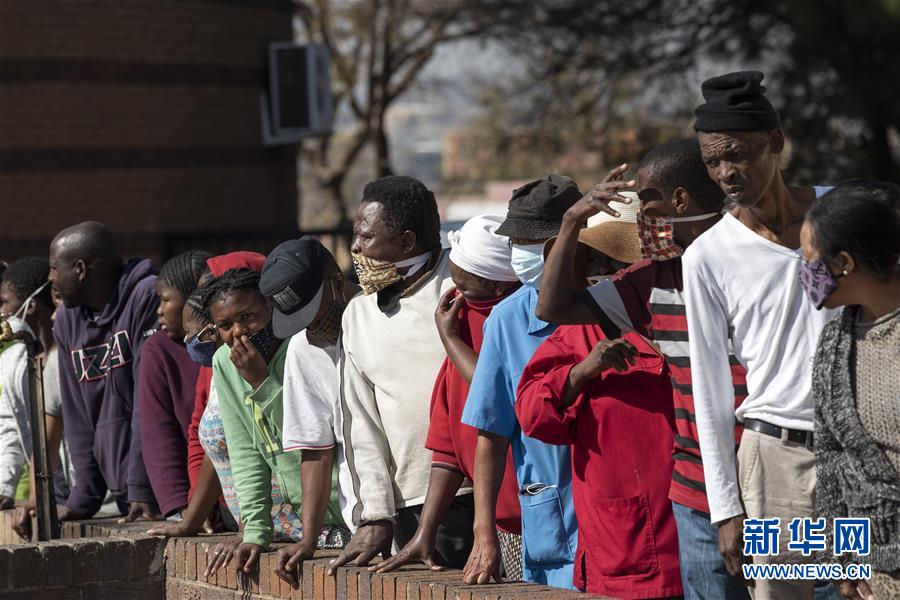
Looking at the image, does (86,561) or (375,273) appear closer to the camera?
(375,273)

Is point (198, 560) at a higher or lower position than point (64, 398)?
lower

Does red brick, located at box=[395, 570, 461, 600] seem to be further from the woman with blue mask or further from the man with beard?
the woman with blue mask

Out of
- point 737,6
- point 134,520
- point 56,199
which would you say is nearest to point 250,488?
point 134,520

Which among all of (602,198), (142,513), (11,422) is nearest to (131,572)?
(142,513)

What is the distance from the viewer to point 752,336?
3730 mm

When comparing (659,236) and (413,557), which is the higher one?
(659,236)

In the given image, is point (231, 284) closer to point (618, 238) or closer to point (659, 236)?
point (618, 238)

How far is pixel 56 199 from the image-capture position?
1416 centimetres

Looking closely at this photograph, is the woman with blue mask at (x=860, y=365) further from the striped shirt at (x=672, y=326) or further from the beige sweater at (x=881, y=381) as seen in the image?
the striped shirt at (x=672, y=326)

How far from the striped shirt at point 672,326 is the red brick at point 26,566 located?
2710 mm

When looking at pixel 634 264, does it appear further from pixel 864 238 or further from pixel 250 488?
pixel 250 488

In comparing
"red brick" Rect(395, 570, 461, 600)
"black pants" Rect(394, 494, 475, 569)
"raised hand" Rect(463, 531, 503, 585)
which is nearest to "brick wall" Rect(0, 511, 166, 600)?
"black pants" Rect(394, 494, 475, 569)

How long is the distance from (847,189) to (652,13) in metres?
16.8

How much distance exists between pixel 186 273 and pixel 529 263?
6.99 ft
